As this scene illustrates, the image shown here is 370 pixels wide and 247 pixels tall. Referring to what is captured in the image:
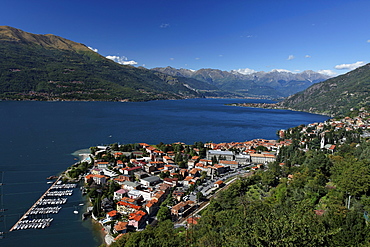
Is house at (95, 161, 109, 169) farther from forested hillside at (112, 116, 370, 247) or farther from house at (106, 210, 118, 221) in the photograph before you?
forested hillside at (112, 116, 370, 247)

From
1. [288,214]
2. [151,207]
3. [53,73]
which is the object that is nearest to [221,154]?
[151,207]

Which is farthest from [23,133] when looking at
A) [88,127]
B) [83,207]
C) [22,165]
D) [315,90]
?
[315,90]

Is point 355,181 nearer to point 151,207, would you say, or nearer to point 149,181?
point 151,207

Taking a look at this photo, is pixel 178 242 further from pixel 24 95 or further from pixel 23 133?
pixel 24 95

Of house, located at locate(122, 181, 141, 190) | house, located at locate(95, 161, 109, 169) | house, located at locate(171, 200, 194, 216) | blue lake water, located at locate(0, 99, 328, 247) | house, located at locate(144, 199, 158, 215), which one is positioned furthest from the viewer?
house, located at locate(95, 161, 109, 169)

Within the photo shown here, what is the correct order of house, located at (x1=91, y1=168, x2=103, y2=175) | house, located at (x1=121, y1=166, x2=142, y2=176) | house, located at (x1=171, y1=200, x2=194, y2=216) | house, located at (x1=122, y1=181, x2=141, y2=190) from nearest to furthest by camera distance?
house, located at (x1=171, y1=200, x2=194, y2=216) < house, located at (x1=122, y1=181, x2=141, y2=190) < house, located at (x1=91, y1=168, x2=103, y2=175) < house, located at (x1=121, y1=166, x2=142, y2=176)

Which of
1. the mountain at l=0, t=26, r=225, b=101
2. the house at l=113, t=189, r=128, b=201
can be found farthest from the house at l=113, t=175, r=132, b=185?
the mountain at l=0, t=26, r=225, b=101

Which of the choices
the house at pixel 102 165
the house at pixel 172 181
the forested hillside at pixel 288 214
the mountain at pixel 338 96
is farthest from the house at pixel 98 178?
the mountain at pixel 338 96
